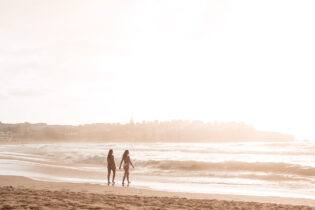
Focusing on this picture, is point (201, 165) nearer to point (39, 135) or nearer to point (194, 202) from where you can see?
point (194, 202)

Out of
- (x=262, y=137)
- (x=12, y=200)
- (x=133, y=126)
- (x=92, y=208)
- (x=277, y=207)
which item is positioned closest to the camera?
(x=92, y=208)

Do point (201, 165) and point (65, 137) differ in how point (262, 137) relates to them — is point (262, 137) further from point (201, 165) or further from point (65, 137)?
point (201, 165)

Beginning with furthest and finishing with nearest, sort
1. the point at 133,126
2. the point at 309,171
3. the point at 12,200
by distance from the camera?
the point at 133,126 < the point at 309,171 < the point at 12,200

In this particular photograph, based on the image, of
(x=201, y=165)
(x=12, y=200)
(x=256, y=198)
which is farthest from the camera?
(x=201, y=165)

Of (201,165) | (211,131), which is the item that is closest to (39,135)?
(211,131)

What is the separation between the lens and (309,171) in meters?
23.5

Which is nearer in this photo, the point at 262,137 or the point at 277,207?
the point at 277,207

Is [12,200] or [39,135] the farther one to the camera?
[39,135]

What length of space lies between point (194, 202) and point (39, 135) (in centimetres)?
18198

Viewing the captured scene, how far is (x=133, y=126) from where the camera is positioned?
194 metres

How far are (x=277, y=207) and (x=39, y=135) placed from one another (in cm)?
18320

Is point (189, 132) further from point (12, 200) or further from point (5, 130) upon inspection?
point (12, 200)

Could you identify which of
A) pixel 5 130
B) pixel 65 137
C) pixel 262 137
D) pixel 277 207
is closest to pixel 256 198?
pixel 277 207

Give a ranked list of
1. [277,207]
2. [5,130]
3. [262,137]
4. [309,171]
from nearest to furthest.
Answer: [277,207] → [309,171] → [262,137] → [5,130]
